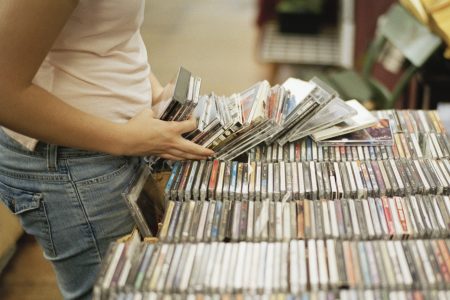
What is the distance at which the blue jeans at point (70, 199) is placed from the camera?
3.62 ft

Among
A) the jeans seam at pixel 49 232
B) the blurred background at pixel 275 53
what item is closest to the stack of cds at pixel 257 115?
the jeans seam at pixel 49 232

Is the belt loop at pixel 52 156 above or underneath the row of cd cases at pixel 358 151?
above

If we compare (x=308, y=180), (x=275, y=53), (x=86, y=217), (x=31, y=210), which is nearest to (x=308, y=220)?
(x=308, y=180)

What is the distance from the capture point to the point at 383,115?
1.43 meters

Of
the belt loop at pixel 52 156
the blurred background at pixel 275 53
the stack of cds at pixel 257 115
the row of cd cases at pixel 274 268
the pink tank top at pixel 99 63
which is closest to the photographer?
the row of cd cases at pixel 274 268

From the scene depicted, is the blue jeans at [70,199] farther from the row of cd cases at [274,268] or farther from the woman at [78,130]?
the row of cd cases at [274,268]

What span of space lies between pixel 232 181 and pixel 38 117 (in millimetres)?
438

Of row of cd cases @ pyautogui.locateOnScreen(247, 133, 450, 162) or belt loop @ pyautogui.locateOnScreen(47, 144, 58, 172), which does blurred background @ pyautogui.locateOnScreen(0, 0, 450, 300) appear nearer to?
row of cd cases @ pyautogui.locateOnScreen(247, 133, 450, 162)

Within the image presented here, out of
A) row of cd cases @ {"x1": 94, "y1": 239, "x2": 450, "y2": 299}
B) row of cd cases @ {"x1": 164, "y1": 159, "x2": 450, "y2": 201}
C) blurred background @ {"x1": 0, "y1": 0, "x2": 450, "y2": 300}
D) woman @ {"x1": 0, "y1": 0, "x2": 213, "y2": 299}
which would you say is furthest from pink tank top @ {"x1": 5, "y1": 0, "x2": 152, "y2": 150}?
blurred background @ {"x1": 0, "y1": 0, "x2": 450, "y2": 300}

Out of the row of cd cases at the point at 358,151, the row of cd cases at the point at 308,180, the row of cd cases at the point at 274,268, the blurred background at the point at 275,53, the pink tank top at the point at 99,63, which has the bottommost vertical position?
the blurred background at the point at 275,53

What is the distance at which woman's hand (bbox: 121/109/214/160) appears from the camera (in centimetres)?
112

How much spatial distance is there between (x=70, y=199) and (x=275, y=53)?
297cm

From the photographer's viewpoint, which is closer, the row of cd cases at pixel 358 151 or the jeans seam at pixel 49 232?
the jeans seam at pixel 49 232

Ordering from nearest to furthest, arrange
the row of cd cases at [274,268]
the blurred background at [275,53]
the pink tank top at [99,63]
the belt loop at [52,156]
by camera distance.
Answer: the row of cd cases at [274,268]
the pink tank top at [99,63]
the belt loop at [52,156]
the blurred background at [275,53]
